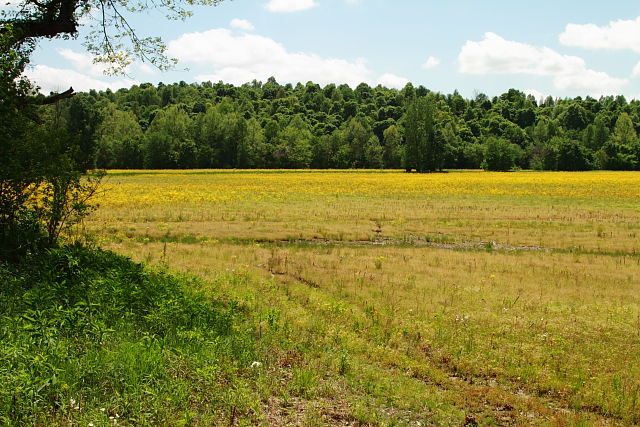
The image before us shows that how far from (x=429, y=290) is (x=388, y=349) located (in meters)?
5.07

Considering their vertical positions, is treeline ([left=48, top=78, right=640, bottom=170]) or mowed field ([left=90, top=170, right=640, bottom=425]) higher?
treeline ([left=48, top=78, right=640, bottom=170])

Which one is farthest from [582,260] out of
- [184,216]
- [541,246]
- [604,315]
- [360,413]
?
[184,216]

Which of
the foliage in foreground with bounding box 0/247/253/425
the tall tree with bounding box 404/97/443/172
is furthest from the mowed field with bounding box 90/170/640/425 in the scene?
the tall tree with bounding box 404/97/443/172

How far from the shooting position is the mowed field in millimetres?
7379

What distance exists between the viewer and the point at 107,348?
7285mm

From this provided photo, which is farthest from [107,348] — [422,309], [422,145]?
[422,145]

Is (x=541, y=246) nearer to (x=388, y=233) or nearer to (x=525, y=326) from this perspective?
(x=388, y=233)

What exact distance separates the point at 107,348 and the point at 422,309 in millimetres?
7655

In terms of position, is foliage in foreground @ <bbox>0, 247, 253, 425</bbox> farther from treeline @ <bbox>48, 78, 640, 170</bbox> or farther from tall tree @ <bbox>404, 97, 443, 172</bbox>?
tall tree @ <bbox>404, 97, 443, 172</bbox>

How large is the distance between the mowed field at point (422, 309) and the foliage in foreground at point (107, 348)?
31.4 inches

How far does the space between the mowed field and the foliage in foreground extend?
0.80 meters

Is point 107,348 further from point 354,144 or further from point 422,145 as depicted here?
point 354,144

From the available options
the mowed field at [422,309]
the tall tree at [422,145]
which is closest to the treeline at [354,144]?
the tall tree at [422,145]

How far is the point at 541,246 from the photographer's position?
2334cm
